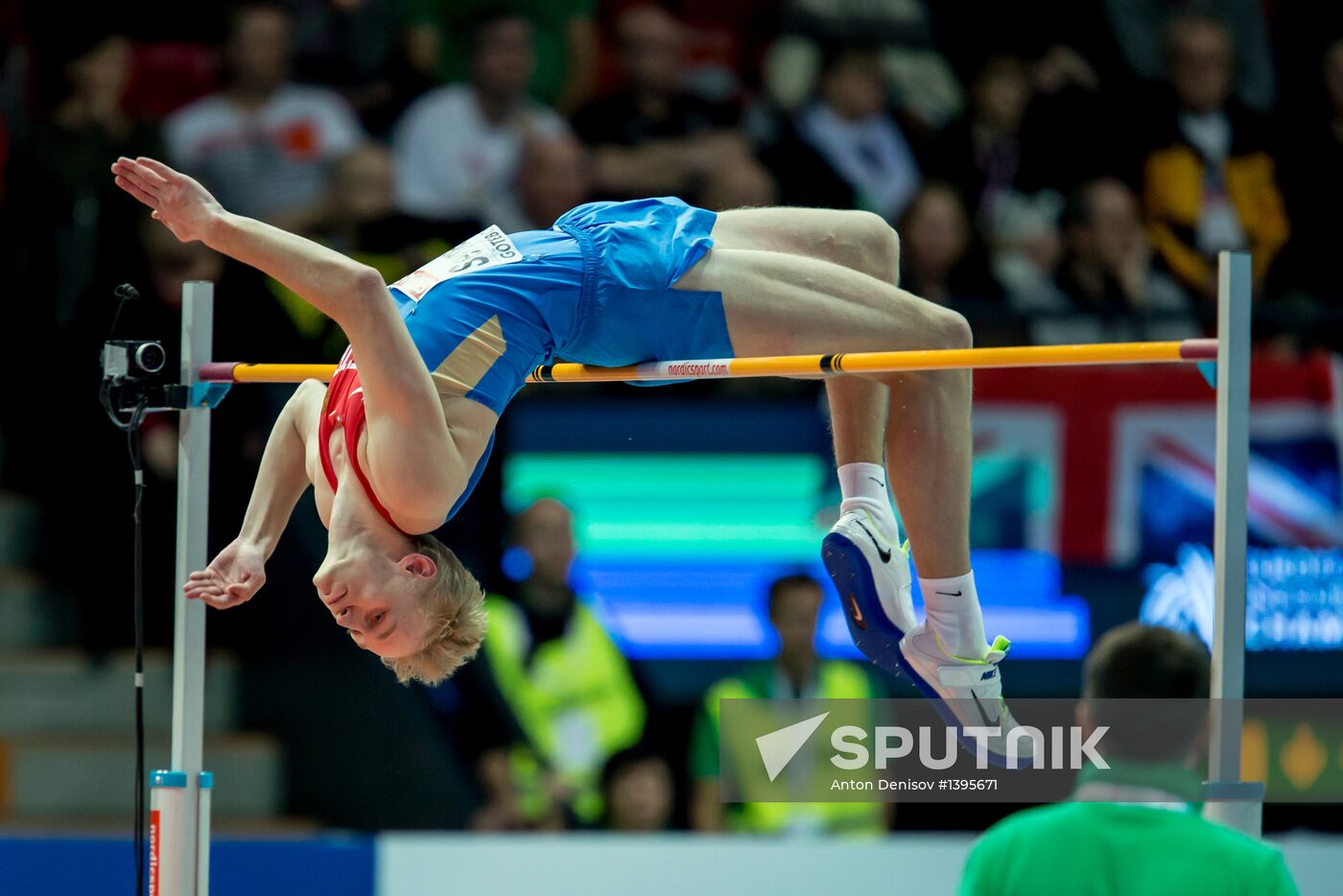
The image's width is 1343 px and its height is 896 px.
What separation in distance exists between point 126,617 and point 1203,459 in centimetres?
353

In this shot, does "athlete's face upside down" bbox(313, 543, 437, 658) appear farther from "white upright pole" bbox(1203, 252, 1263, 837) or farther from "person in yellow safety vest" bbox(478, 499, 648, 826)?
"person in yellow safety vest" bbox(478, 499, 648, 826)

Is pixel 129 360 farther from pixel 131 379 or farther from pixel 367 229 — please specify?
pixel 367 229

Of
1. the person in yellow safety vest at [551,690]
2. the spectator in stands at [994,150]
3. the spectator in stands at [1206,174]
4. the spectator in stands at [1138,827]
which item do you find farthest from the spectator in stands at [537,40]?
the spectator in stands at [1138,827]

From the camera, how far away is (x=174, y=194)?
11.0 ft

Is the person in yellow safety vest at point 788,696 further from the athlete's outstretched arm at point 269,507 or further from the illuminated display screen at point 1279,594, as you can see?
the athlete's outstretched arm at point 269,507

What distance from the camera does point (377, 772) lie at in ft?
18.2

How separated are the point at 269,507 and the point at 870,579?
1.29 meters

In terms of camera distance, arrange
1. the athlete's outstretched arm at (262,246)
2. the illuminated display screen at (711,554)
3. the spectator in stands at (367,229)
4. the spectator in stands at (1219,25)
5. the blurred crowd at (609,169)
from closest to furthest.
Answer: the athlete's outstretched arm at (262,246) → the blurred crowd at (609,169) → the illuminated display screen at (711,554) → the spectator in stands at (367,229) → the spectator in stands at (1219,25)

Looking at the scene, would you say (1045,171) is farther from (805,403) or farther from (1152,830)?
(1152,830)

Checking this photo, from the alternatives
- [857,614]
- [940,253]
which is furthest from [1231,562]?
[940,253]

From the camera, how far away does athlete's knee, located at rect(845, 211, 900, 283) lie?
390cm

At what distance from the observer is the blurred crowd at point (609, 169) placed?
18.0ft

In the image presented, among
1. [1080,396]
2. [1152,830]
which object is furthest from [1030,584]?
[1152,830]

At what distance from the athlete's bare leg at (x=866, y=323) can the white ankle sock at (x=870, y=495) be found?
0.09 meters
